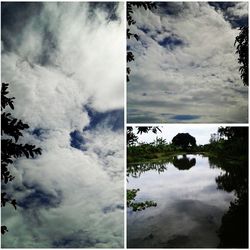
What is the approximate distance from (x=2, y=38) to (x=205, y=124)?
7.31 ft

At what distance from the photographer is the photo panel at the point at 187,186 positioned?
3045 millimetres

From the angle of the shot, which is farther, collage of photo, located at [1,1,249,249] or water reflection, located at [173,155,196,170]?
water reflection, located at [173,155,196,170]

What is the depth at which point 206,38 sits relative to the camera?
3.38m

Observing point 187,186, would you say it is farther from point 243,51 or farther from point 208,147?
point 243,51

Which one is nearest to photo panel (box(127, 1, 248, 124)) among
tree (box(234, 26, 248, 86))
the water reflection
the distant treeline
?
tree (box(234, 26, 248, 86))

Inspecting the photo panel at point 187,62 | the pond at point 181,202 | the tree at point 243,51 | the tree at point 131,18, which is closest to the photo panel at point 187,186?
the pond at point 181,202

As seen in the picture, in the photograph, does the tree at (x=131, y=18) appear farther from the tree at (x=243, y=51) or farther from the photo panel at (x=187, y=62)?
the tree at (x=243, y=51)

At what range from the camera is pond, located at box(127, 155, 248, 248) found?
3.03 metres

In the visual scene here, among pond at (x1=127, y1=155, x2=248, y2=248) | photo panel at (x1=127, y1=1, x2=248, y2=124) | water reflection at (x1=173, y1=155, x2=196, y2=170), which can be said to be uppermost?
photo panel at (x1=127, y1=1, x2=248, y2=124)

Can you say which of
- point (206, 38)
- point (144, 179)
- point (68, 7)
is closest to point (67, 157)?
point (144, 179)

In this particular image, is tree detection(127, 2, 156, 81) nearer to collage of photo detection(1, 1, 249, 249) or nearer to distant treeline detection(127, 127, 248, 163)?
collage of photo detection(1, 1, 249, 249)

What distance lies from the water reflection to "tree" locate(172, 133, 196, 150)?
0.12 metres

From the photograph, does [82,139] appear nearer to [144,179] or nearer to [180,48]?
[144,179]

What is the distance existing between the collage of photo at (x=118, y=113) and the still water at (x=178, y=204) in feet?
0.04
